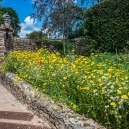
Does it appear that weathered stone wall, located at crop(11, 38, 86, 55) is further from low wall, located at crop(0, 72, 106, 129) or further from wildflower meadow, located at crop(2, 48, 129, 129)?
wildflower meadow, located at crop(2, 48, 129, 129)

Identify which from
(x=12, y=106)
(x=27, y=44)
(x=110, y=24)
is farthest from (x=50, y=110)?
(x=27, y=44)

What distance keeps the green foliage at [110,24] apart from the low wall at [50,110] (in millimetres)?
5533

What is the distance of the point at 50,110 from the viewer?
3676 mm

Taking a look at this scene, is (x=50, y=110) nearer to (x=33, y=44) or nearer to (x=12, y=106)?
(x=12, y=106)

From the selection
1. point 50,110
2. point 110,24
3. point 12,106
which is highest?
point 110,24

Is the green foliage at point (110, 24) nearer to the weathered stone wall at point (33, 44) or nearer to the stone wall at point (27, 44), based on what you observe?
the weathered stone wall at point (33, 44)

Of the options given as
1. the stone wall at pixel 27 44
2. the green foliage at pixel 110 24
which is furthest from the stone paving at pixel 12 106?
the stone wall at pixel 27 44

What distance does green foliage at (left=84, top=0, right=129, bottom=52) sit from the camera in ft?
32.2

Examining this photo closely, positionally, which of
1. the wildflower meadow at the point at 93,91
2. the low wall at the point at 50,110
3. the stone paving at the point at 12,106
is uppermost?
the wildflower meadow at the point at 93,91

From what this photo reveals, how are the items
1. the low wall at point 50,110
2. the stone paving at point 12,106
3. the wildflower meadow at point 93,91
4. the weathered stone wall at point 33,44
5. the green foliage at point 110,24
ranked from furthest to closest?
the weathered stone wall at point 33,44 < the green foliage at point 110,24 < the stone paving at point 12,106 < the low wall at point 50,110 < the wildflower meadow at point 93,91

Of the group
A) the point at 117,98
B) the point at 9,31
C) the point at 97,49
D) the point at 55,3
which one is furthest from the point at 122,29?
the point at 117,98

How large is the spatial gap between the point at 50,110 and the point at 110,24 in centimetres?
723

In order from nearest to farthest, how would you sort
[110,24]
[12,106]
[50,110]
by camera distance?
[50,110] → [12,106] → [110,24]

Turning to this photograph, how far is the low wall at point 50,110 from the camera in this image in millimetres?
2941
